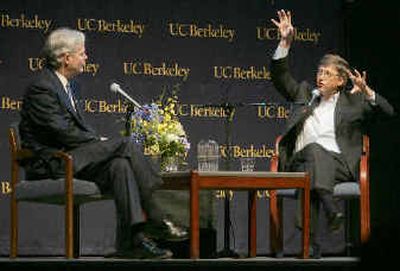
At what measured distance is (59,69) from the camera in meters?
4.96

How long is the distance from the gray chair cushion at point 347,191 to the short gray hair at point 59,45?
1869mm

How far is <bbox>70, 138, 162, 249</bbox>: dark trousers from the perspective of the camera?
4.52 m

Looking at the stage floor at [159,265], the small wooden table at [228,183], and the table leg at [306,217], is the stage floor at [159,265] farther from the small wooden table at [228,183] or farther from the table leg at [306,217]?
the table leg at [306,217]

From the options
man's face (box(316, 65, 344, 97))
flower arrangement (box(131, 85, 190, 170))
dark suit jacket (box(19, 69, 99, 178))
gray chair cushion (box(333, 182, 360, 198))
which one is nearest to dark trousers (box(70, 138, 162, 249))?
dark suit jacket (box(19, 69, 99, 178))

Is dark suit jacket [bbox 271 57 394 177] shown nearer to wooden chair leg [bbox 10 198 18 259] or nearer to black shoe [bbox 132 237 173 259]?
black shoe [bbox 132 237 173 259]

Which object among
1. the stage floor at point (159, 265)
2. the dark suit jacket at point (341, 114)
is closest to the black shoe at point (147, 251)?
the stage floor at point (159, 265)

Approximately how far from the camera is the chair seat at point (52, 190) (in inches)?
184

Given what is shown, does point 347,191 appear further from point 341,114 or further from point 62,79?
point 62,79

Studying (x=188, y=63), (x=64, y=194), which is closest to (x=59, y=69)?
(x=64, y=194)

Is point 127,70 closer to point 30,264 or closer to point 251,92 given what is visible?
point 251,92

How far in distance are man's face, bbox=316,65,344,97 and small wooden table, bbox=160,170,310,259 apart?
87cm

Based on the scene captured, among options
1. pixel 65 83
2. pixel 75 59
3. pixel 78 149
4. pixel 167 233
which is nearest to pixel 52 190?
pixel 78 149

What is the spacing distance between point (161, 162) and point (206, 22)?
71.8 inches

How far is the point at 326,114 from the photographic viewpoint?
19.4 ft
